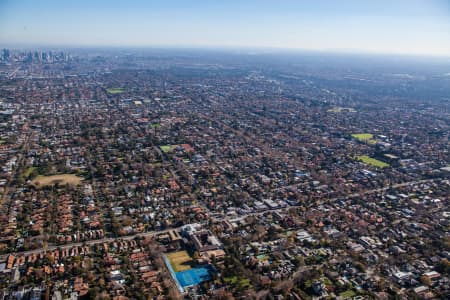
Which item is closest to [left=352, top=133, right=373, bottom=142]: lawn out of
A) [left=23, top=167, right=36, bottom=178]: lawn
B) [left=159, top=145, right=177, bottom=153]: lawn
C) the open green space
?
[left=159, top=145, right=177, bottom=153]: lawn

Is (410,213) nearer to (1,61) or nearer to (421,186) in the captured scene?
(421,186)

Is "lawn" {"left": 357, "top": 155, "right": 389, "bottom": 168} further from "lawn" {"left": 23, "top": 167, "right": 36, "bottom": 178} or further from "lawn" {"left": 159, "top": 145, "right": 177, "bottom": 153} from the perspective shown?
"lawn" {"left": 23, "top": 167, "right": 36, "bottom": 178}

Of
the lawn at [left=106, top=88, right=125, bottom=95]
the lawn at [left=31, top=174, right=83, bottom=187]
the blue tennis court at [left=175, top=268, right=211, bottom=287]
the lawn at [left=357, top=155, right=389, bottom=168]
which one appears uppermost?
the lawn at [left=106, top=88, right=125, bottom=95]

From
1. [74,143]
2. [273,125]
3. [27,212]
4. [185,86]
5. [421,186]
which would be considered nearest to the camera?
[27,212]

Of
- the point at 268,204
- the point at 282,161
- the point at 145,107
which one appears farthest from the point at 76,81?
the point at 268,204

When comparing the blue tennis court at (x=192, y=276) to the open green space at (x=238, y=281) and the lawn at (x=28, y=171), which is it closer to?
the open green space at (x=238, y=281)

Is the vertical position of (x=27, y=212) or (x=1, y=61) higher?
(x=1, y=61)

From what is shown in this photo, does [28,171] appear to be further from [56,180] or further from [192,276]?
[192,276]
